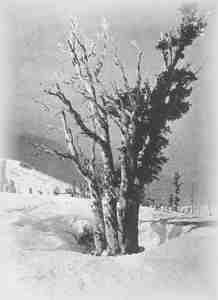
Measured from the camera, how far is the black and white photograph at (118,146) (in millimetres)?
5223

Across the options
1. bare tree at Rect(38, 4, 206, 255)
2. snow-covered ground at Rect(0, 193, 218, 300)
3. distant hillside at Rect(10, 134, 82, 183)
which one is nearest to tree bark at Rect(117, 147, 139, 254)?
bare tree at Rect(38, 4, 206, 255)

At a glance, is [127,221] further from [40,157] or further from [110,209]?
[40,157]

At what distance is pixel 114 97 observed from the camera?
7.13 m

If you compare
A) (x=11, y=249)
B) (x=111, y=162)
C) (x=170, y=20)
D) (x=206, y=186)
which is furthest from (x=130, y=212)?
(x=170, y=20)

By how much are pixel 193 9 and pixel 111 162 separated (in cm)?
241

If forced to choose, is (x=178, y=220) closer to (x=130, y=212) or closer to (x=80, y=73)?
(x=130, y=212)

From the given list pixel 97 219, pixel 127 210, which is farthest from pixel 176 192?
pixel 97 219

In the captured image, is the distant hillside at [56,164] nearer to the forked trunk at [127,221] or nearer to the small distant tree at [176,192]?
the small distant tree at [176,192]

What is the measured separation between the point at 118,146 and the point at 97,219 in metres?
1.14

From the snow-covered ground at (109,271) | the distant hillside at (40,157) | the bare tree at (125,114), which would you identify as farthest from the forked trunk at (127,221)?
the distant hillside at (40,157)

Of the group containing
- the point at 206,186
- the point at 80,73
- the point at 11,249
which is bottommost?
the point at 11,249

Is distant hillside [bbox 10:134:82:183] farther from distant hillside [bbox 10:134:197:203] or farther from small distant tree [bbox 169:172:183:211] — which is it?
small distant tree [bbox 169:172:183:211]

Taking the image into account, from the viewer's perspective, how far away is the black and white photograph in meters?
5.22

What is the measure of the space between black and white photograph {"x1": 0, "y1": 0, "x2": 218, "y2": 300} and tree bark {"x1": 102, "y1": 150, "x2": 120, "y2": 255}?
0.06 feet
